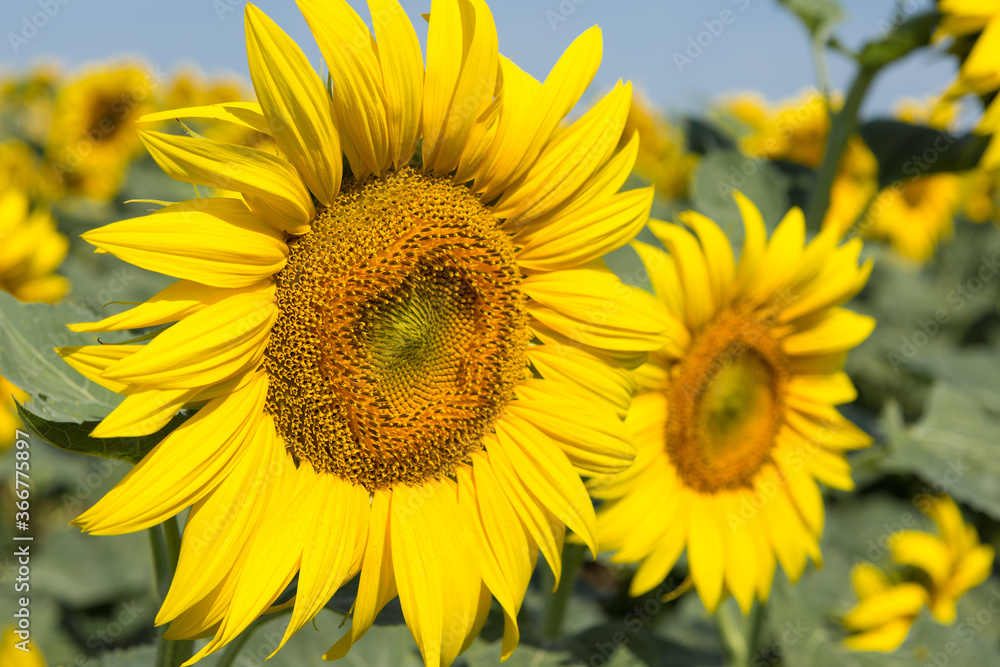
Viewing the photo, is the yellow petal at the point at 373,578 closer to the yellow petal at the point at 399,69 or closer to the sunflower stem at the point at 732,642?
the yellow petal at the point at 399,69

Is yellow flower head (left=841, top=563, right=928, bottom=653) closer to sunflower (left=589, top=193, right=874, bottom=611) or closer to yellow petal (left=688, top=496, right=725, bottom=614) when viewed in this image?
sunflower (left=589, top=193, right=874, bottom=611)

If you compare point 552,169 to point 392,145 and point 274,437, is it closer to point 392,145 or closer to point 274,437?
point 392,145

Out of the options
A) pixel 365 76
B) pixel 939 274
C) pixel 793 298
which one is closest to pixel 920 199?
pixel 939 274

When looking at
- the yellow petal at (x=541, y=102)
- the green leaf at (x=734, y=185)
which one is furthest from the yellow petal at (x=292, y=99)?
the green leaf at (x=734, y=185)

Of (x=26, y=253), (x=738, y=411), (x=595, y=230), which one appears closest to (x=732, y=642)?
(x=738, y=411)

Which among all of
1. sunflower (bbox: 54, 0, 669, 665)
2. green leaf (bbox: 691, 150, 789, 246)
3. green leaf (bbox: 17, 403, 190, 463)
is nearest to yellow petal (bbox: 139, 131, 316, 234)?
sunflower (bbox: 54, 0, 669, 665)

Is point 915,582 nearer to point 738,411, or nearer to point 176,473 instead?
point 738,411
